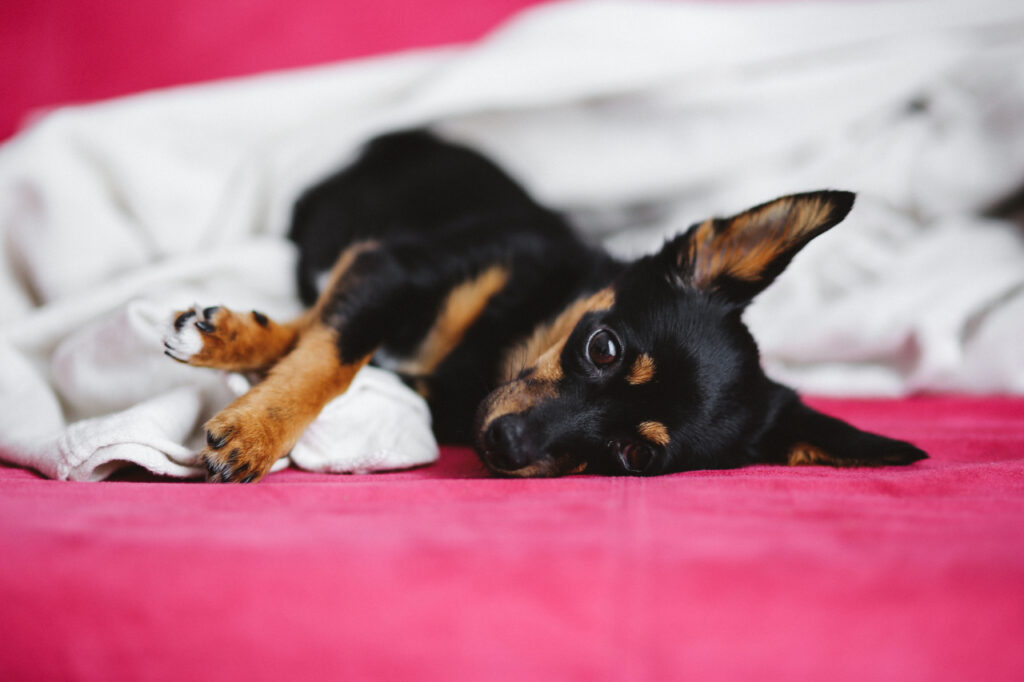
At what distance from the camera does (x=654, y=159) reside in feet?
8.39

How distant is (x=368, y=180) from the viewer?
7.59ft

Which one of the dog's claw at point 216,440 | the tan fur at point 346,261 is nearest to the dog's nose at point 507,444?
the dog's claw at point 216,440

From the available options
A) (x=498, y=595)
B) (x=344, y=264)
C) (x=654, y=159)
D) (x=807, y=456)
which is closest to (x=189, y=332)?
(x=344, y=264)

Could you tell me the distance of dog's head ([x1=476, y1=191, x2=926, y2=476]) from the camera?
4.61 ft

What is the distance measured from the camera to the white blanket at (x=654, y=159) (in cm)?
194

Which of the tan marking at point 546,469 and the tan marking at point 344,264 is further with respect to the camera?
the tan marking at point 344,264

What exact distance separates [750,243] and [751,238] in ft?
0.05

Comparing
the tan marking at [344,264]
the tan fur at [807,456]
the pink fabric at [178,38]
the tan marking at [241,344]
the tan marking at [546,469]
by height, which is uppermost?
the pink fabric at [178,38]

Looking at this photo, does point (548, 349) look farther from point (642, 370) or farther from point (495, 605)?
point (495, 605)

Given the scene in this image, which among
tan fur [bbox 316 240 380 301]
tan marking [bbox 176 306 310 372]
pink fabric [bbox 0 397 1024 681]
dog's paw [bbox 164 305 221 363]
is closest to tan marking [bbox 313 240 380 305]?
tan fur [bbox 316 240 380 301]

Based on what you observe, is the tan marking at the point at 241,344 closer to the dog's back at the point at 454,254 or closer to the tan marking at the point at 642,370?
the dog's back at the point at 454,254

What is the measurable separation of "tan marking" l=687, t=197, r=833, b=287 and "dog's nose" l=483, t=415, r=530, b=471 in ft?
2.05

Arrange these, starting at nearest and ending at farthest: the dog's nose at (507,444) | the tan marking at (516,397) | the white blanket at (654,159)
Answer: the dog's nose at (507,444) → the tan marking at (516,397) → the white blanket at (654,159)

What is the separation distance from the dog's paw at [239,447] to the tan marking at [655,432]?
29.6 inches
